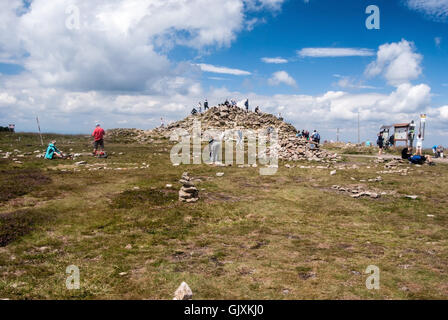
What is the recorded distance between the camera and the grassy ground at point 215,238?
782 cm

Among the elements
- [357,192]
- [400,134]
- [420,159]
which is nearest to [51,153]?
[357,192]

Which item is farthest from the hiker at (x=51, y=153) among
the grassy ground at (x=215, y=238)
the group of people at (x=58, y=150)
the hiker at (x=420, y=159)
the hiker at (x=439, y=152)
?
the hiker at (x=439, y=152)

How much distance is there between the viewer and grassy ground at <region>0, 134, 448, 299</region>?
782cm

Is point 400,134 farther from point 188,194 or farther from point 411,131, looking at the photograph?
point 188,194

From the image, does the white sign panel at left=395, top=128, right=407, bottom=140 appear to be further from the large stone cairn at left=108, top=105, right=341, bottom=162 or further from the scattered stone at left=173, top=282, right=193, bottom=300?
the scattered stone at left=173, top=282, right=193, bottom=300

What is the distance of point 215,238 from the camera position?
38.9ft

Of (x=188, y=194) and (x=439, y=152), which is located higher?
(x=439, y=152)

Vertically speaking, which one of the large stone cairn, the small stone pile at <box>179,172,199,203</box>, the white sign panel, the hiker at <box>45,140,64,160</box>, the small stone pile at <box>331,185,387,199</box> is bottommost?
the small stone pile at <box>331,185,387,199</box>

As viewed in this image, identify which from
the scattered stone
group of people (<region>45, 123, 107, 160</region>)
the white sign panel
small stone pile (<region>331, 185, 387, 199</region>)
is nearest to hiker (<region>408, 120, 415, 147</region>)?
the white sign panel

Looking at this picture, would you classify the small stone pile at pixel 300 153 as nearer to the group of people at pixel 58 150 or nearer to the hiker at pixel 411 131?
the hiker at pixel 411 131
